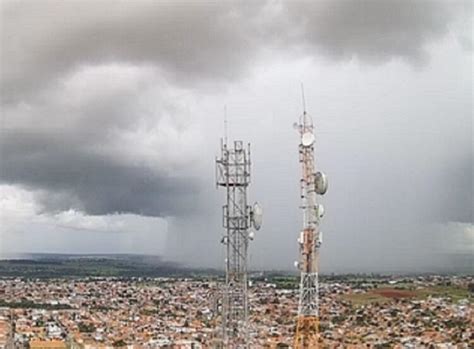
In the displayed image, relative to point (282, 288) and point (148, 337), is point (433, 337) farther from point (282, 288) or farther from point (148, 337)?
point (148, 337)

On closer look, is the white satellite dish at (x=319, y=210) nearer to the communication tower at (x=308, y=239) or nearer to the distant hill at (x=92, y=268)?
the communication tower at (x=308, y=239)

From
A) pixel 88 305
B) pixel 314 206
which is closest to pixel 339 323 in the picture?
pixel 314 206

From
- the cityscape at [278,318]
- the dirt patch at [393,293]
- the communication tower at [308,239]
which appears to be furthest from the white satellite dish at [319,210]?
the dirt patch at [393,293]

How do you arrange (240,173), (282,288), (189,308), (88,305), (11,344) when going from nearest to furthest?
(240,173) → (11,344) → (282,288) → (189,308) → (88,305)

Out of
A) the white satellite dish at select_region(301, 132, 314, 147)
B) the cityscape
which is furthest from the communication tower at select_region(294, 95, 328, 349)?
the cityscape

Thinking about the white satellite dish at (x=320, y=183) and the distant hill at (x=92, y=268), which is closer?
the white satellite dish at (x=320, y=183)
